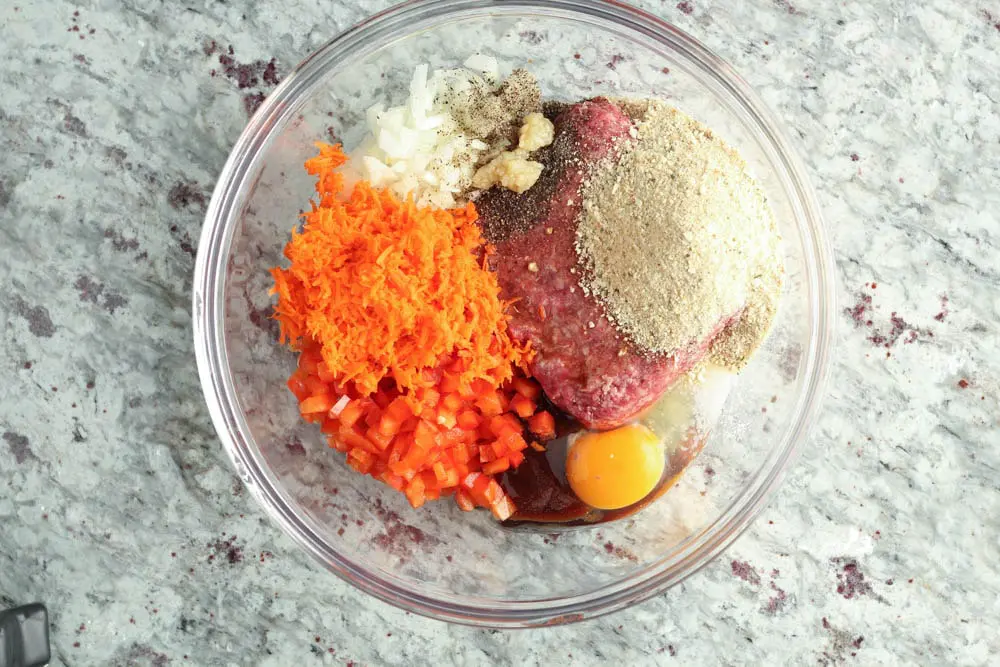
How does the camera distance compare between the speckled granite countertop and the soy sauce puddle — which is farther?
the speckled granite countertop

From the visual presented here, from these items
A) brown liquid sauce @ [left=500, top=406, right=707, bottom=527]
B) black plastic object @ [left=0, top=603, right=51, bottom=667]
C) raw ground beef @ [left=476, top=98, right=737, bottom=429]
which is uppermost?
raw ground beef @ [left=476, top=98, right=737, bottom=429]

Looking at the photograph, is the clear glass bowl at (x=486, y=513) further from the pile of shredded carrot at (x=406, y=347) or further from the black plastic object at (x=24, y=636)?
the black plastic object at (x=24, y=636)

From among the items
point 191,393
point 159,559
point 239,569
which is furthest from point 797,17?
point 159,559

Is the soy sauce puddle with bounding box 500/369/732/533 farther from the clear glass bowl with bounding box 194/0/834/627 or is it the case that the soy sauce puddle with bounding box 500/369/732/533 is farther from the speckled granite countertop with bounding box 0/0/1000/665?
the speckled granite countertop with bounding box 0/0/1000/665

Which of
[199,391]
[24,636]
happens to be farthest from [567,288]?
[24,636]

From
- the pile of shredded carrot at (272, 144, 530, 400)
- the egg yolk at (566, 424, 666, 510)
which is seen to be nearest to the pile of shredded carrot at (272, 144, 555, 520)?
the pile of shredded carrot at (272, 144, 530, 400)
